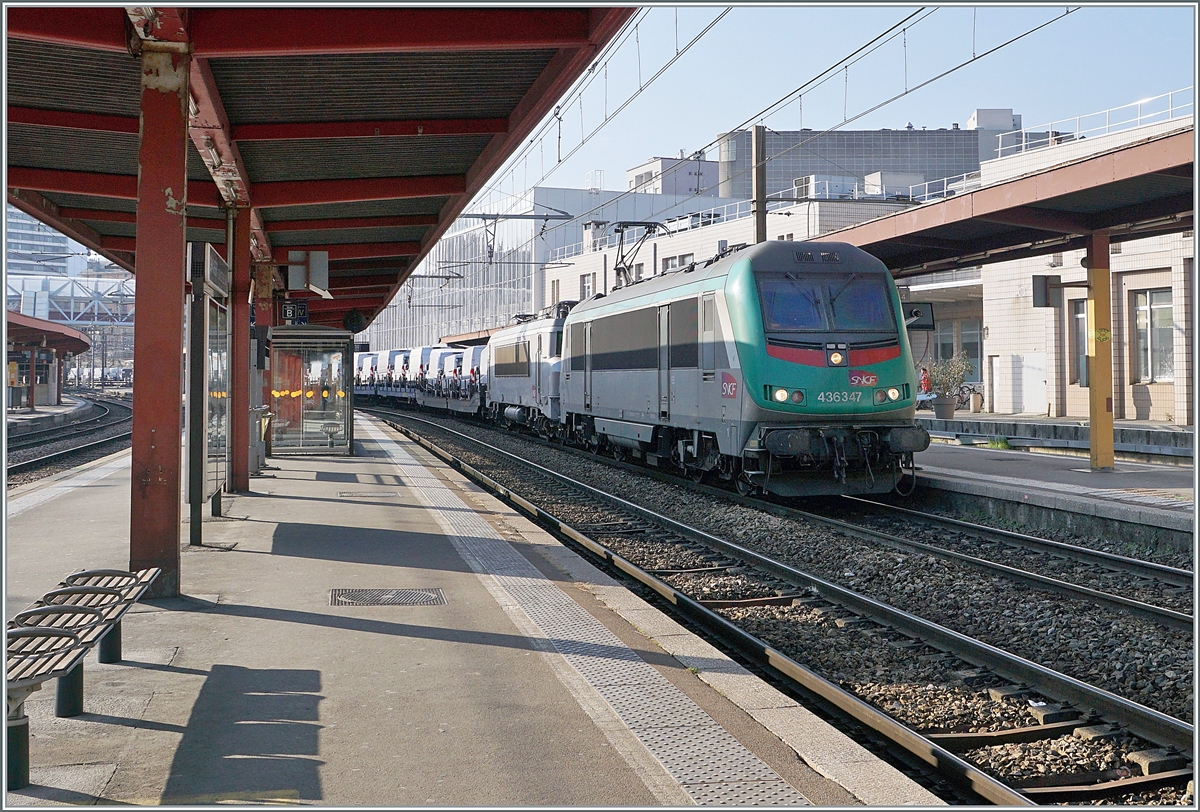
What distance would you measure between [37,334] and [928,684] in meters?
44.8

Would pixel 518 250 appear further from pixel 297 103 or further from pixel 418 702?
pixel 418 702

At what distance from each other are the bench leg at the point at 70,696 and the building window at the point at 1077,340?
34.8m

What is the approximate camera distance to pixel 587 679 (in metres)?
5.61

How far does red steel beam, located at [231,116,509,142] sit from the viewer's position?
37.7ft

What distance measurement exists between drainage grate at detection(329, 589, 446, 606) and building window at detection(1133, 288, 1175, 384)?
2922cm

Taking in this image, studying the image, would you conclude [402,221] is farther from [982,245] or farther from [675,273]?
[982,245]

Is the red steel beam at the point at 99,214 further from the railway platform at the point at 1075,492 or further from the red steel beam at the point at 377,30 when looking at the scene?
the railway platform at the point at 1075,492

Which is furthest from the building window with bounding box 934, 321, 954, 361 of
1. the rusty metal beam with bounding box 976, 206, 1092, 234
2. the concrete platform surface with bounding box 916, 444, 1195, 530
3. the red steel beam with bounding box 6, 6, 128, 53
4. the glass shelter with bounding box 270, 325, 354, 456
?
the red steel beam with bounding box 6, 6, 128, 53

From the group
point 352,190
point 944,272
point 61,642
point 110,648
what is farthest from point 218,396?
point 944,272

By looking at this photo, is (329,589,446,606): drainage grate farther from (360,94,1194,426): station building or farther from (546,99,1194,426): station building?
(546,99,1194,426): station building

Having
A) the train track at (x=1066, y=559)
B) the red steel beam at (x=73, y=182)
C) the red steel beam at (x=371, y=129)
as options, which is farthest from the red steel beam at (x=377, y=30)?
the train track at (x=1066, y=559)

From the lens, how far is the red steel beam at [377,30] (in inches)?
316

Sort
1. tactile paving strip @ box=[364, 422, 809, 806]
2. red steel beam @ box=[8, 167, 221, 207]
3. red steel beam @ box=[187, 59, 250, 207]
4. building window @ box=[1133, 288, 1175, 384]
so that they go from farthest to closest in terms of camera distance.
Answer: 1. building window @ box=[1133, 288, 1175, 384]
2. red steel beam @ box=[8, 167, 221, 207]
3. red steel beam @ box=[187, 59, 250, 207]
4. tactile paving strip @ box=[364, 422, 809, 806]

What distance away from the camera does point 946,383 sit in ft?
106
